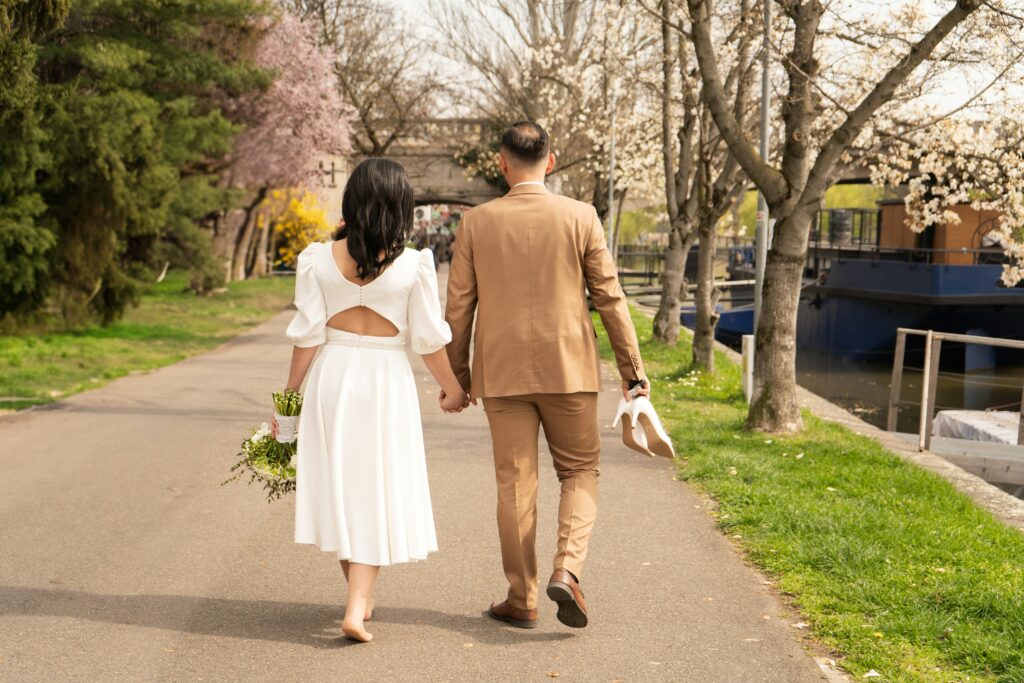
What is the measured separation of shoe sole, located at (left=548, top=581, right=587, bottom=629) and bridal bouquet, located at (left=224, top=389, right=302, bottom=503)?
1184 mm

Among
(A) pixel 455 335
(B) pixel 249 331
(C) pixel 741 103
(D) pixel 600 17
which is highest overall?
(D) pixel 600 17

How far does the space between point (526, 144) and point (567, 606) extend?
1.80 meters

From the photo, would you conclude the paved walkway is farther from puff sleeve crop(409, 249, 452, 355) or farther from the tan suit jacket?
puff sleeve crop(409, 249, 452, 355)

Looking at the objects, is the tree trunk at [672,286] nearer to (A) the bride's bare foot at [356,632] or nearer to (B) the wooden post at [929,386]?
(B) the wooden post at [929,386]

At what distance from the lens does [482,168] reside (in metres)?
49.6

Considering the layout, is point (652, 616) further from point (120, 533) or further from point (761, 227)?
point (761, 227)

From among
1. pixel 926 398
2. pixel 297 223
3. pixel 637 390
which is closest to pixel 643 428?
pixel 637 390

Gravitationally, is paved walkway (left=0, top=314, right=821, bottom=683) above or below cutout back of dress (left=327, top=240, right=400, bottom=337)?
below

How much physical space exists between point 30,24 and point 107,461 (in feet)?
17.6

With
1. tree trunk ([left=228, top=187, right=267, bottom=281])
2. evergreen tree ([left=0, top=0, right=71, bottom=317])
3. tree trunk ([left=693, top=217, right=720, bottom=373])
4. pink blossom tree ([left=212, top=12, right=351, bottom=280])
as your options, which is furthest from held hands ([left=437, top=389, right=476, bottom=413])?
tree trunk ([left=228, top=187, right=267, bottom=281])

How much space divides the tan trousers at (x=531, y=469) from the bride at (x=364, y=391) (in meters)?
0.34

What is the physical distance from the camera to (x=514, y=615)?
4938mm

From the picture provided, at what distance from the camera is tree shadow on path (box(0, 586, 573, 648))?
4.80 meters

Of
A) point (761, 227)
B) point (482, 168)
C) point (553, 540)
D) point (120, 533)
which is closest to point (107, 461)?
point (120, 533)
